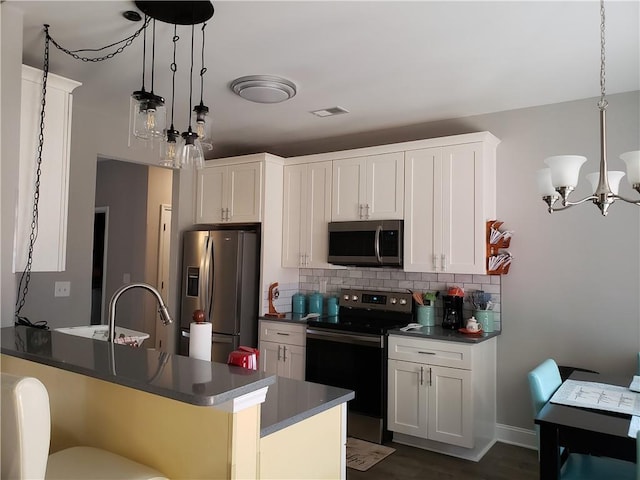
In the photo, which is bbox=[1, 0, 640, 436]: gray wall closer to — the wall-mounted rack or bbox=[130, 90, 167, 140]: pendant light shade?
the wall-mounted rack

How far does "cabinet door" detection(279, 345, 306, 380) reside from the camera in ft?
13.5

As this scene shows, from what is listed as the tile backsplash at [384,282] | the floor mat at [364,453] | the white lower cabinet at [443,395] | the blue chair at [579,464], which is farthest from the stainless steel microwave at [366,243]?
the blue chair at [579,464]

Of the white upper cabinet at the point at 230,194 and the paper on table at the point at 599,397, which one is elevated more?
the white upper cabinet at the point at 230,194

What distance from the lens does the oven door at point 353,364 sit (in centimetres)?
A: 366

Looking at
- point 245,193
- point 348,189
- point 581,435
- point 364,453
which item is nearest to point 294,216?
point 245,193

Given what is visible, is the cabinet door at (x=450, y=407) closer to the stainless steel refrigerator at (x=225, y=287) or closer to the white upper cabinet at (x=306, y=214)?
the white upper cabinet at (x=306, y=214)

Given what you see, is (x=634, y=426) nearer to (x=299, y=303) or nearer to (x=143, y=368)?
(x=143, y=368)

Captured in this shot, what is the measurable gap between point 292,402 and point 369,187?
261 cm

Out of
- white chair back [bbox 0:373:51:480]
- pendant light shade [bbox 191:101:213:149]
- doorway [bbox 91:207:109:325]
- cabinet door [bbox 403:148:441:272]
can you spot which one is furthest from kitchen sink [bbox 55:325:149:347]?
doorway [bbox 91:207:109:325]

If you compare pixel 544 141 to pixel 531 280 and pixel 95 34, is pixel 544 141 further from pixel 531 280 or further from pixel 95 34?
pixel 95 34

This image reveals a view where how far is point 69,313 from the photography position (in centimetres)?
381

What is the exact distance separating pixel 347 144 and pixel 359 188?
2.35 ft

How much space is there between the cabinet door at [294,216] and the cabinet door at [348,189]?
35cm

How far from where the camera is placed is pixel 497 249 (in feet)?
11.9
